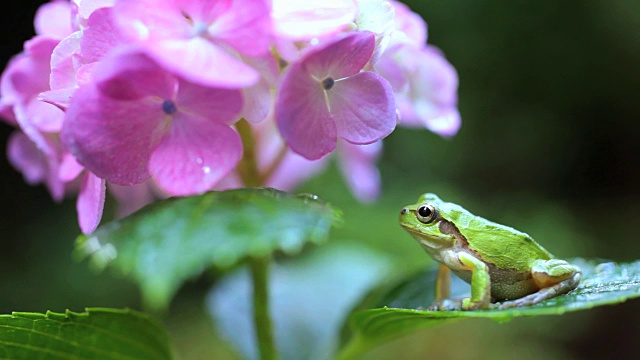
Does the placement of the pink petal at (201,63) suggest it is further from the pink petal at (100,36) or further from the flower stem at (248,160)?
the flower stem at (248,160)

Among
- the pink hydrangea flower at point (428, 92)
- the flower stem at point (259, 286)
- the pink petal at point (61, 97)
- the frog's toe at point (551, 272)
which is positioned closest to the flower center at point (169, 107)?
the pink petal at point (61, 97)

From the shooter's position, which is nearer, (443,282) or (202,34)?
(202,34)

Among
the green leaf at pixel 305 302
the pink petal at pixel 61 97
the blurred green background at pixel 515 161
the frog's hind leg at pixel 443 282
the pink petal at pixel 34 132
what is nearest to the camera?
the pink petal at pixel 61 97

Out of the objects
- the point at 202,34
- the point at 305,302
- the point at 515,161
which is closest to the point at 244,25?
the point at 202,34

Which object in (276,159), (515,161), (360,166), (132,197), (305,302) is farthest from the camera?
(515,161)

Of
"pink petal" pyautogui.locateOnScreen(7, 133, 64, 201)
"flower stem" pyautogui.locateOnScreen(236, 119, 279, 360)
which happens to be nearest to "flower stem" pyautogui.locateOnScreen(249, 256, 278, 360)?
"flower stem" pyautogui.locateOnScreen(236, 119, 279, 360)

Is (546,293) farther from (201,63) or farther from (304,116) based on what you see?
(201,63)
